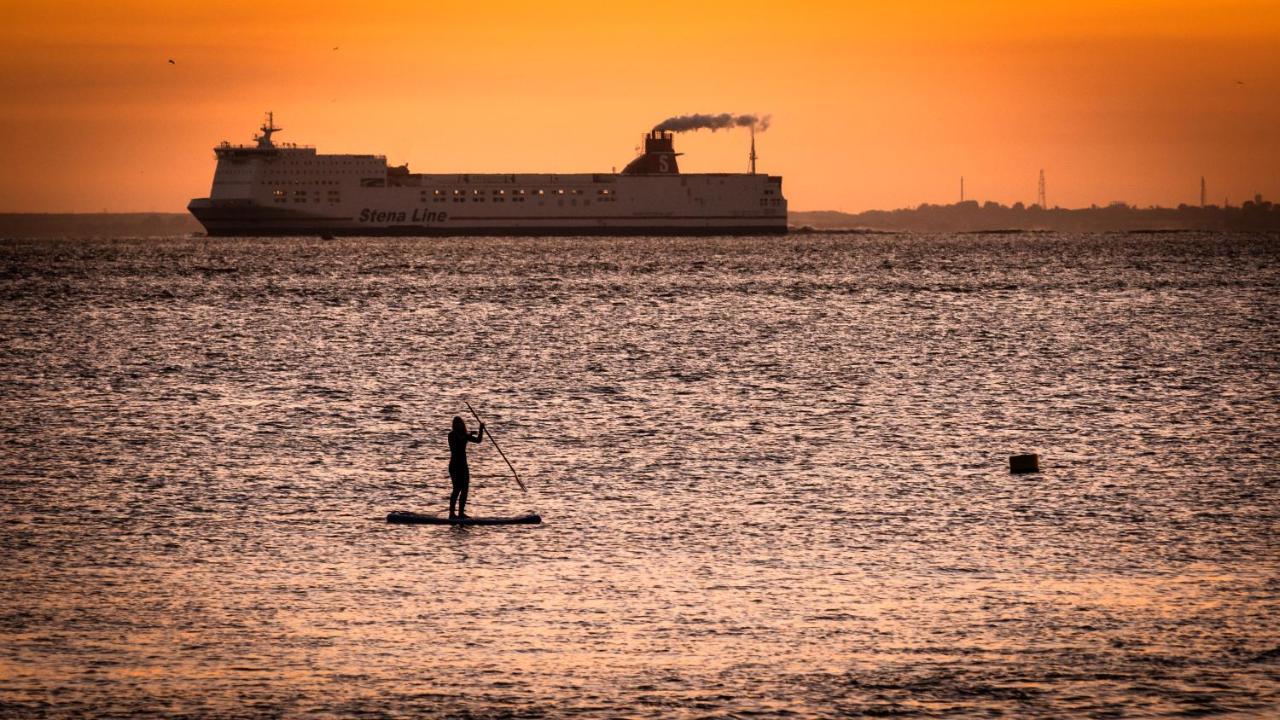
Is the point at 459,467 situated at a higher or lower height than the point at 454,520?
higher

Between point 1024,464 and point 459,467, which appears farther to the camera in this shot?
point 1024,464

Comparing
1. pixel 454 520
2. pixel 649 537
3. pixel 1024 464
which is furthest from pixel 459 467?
pixel 1024 464

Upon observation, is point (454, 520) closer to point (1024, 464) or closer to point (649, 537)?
point (649, 537)

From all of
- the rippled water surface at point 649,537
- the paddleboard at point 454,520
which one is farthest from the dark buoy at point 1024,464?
the paddleboard at point 454,520

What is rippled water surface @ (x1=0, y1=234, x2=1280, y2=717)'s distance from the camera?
42.7 ft

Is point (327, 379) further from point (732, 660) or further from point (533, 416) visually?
point (732, 660)

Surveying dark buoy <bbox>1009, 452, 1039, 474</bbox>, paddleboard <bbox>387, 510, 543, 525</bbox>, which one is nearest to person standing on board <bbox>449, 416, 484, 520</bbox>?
paddleboard <bbox>387, 510, 543, 525</bbox>

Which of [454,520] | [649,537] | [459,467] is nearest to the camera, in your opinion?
[649,537]

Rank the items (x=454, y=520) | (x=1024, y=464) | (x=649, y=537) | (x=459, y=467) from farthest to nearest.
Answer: (x=1024, y=464) → (x=459, y=467) → (x=454, y=520) → (x=649, y=537)

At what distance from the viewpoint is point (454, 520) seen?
20.5 metres

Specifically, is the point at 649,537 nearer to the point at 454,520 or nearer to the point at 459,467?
the point at 454,520

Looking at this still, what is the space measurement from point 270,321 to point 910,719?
67334 millimetres

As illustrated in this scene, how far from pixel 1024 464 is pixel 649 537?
8457mm

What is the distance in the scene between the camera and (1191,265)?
14950 centimetres
